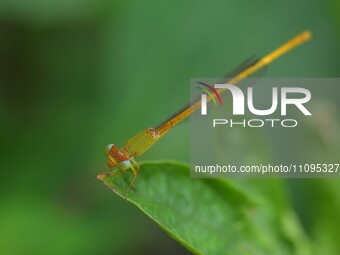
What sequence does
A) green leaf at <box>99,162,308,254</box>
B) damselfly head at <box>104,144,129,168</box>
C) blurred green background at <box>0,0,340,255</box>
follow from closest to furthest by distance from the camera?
green leaf at <box>99,162,308,254</box> < damselfly head at <box>104,144,129,168</box> < blurred green background at <box>0,0,340,255</box>

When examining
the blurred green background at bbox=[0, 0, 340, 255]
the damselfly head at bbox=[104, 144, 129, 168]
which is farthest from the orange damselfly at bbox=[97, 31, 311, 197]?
the blurred green background at bbox=[0, 0, 340, 255]

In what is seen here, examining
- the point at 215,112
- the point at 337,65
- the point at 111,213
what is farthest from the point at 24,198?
the point at 337,65

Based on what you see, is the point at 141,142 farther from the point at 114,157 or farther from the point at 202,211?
the point at 202,211

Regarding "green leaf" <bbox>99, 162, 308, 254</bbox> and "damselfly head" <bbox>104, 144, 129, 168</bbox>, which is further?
"damselfly head" <bbox>104, 144, 129, 168</bbox>

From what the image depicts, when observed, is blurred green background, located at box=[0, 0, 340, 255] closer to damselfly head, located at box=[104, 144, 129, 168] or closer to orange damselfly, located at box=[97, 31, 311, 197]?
orange damselfly, located at box=[97, 31, 311, 197]

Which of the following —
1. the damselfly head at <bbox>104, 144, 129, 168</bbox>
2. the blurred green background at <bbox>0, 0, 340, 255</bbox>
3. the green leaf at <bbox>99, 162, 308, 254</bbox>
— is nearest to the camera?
the green leaf at <bbox>99, 162, 308, 254</bbox>

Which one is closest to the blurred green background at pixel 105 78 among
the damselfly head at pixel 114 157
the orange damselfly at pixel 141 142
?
the orange damselfly at pixel 141 142

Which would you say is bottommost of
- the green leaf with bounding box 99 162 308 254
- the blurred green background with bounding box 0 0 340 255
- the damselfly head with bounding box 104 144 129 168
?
the green leaf with bounding box 99 162 308 254

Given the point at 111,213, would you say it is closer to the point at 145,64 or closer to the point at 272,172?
the point at 145,64
